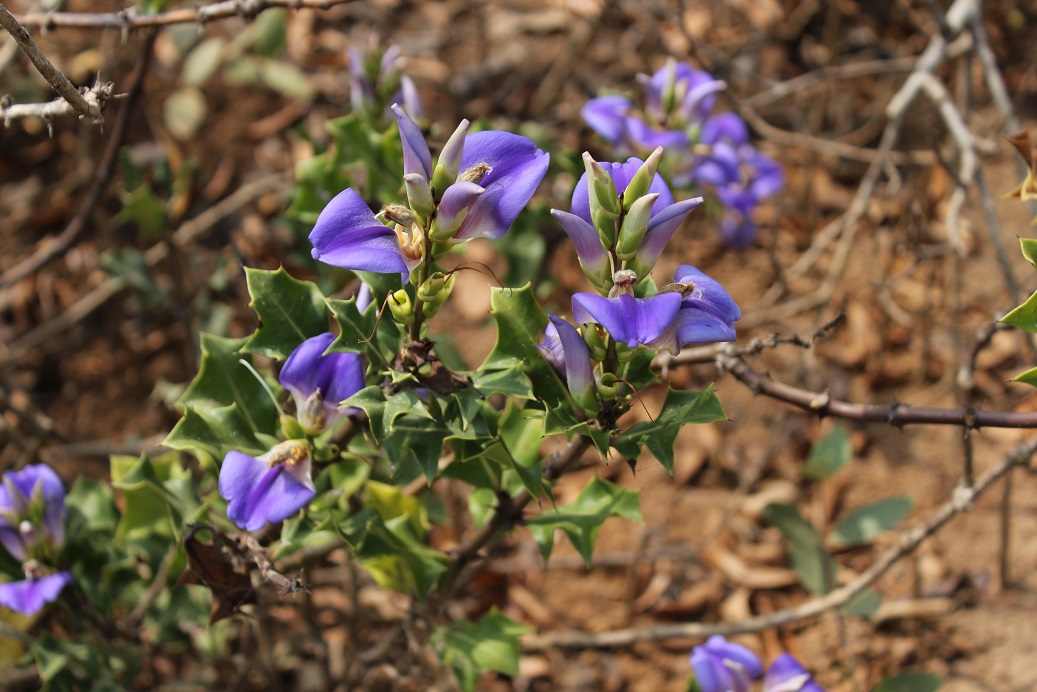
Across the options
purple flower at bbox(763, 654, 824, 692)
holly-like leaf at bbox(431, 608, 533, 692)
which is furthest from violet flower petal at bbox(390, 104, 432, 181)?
purple flower at bbox(763, 654, 824, 692)

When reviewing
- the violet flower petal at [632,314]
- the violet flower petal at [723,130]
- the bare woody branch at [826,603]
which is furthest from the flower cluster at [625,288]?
the violet flower petal at [723,130]

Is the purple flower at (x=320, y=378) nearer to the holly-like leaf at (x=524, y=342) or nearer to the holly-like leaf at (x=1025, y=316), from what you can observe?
the holly-like leaf at (x=524, y=342)

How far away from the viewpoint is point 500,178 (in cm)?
133

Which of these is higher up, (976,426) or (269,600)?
(976,426)

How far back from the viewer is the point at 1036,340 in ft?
7.14

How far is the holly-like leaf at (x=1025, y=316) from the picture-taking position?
1339mm

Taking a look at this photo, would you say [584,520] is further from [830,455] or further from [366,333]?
[830,455]

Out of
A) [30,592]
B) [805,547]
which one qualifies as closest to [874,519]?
[805,547]

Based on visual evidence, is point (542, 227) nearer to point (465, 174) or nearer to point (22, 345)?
point (465, 174)

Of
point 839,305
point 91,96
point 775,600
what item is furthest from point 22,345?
point 839,305

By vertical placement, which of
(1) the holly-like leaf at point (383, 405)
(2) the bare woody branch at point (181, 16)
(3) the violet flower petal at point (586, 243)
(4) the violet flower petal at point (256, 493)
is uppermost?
(2) the bare woody branch at point (181, 16)

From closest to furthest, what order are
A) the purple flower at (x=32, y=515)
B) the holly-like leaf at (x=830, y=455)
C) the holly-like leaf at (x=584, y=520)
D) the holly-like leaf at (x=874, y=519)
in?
the holly-like leaf at (x=584, y=520), the purple flower at (x=32, y=515), the holly-like leaf at (x=874, y=519), the holly-like leaf at (x=830, y=455)

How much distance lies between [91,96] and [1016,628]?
258cm

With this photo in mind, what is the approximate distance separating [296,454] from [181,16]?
973mm
